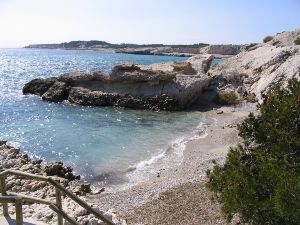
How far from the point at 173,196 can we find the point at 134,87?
25882 mm

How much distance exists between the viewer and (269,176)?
829cm

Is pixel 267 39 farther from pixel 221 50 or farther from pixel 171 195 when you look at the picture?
pixel 221 50

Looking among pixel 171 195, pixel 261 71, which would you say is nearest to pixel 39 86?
pixel 261 71

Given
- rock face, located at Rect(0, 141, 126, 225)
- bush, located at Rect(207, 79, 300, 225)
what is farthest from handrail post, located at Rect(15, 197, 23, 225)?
bush, located at Rect(207, 79, 300, 225)

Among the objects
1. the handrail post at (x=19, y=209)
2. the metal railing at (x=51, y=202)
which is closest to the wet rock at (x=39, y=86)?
the metal railing at (x=51, y=202)

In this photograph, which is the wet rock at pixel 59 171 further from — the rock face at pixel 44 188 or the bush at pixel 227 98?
the bush at pixel 227 98

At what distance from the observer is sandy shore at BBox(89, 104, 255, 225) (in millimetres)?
13734

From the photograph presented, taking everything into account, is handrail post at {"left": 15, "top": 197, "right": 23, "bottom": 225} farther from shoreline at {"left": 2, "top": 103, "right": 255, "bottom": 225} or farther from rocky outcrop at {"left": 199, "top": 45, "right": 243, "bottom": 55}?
rocky outcrop at {"left": 199, "top": 45, "right": 243, "bottom": 55}

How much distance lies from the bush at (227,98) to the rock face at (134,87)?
1.93m

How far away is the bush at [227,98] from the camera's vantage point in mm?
38594

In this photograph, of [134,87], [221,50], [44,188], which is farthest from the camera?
[221,50]

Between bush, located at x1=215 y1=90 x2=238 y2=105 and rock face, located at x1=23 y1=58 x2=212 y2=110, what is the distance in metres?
1.93

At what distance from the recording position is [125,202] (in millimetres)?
15750

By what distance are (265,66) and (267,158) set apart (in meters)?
34.9
